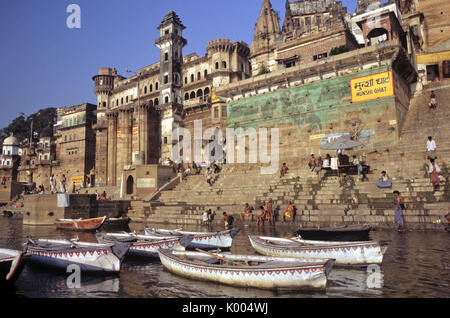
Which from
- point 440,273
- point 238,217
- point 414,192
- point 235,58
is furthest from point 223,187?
point 235,58

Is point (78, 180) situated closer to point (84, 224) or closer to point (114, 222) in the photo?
point (114, 222)

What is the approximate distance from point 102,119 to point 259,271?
4966cm

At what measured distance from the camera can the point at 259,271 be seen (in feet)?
20.4

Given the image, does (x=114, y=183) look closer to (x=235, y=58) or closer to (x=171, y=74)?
(x=171, y=74)

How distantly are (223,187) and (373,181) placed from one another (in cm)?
926

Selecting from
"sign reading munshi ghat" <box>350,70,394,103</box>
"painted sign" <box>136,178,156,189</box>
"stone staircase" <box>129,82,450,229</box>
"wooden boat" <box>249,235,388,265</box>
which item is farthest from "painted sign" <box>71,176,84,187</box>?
"wooden boat" <box>249,235,388,265</box>

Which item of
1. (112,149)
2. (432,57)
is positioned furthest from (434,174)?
(112,149)

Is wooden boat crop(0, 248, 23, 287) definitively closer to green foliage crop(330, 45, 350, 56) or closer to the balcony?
green foliage crop(330, 45, 350, 56)

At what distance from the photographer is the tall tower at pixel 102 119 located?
4744cm

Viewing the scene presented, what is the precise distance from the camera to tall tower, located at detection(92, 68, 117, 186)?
156 feet

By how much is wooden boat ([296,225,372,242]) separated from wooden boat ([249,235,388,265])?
213 cm

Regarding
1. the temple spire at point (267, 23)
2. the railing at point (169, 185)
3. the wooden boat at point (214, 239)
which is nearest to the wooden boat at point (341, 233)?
the wooden boat at point (214, 239)

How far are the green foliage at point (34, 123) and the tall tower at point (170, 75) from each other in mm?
46460
